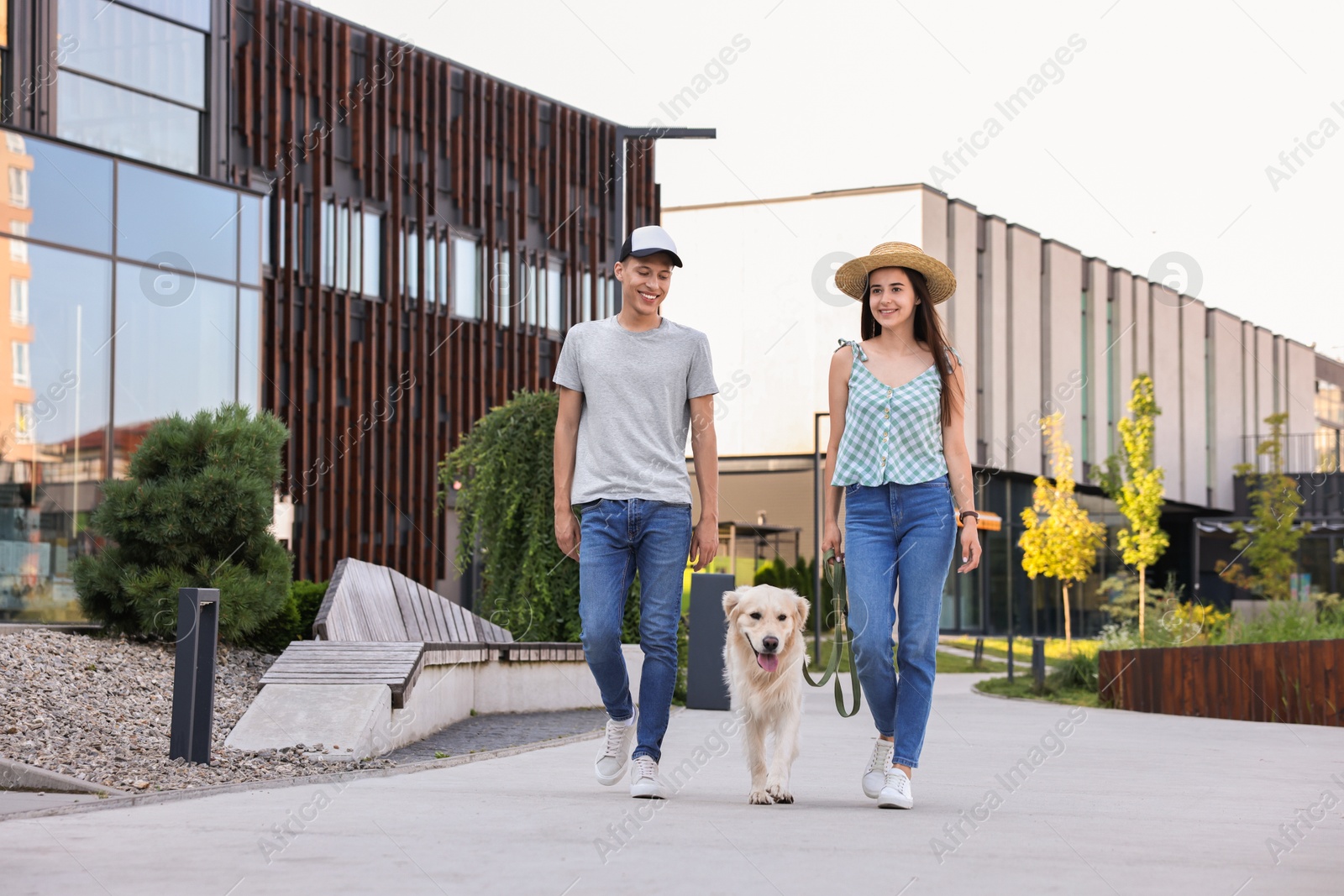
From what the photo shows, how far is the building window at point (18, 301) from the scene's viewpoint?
53.2 ft

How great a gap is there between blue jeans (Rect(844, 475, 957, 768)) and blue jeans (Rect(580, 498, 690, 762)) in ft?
2.25

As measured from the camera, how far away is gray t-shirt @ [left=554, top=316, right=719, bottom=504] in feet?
18.3

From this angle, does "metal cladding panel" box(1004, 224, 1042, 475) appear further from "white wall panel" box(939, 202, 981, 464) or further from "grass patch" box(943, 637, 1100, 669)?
"grass patch" box(943, 637, 1100, 669)

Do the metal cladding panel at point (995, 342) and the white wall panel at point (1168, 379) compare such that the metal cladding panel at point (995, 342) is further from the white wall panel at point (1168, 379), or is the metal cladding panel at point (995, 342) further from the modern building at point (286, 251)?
the modern building at point (286, 251)

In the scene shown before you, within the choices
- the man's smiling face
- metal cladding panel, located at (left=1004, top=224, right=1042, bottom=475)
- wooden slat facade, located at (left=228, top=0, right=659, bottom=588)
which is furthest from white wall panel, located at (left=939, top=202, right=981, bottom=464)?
the man's smiling face

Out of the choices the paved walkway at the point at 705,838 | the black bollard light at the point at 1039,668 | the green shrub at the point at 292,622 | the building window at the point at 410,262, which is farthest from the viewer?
the building window at the point at 410,262

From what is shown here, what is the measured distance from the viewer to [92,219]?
56.1 ft

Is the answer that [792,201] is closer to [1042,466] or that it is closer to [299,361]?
[1042,466]

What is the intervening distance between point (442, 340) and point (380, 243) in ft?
8.39

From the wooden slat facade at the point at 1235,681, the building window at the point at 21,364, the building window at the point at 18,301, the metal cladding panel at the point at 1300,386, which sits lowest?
the wooden slat facade at the point at 1235,681

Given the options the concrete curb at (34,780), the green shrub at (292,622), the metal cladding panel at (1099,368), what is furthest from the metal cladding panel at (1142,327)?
the concrete curb at (34,780)

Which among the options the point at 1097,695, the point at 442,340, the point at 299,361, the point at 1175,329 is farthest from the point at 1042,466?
the point at 1097,695

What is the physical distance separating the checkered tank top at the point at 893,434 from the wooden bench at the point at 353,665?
3.54m

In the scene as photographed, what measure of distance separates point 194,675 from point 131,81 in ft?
53.2
